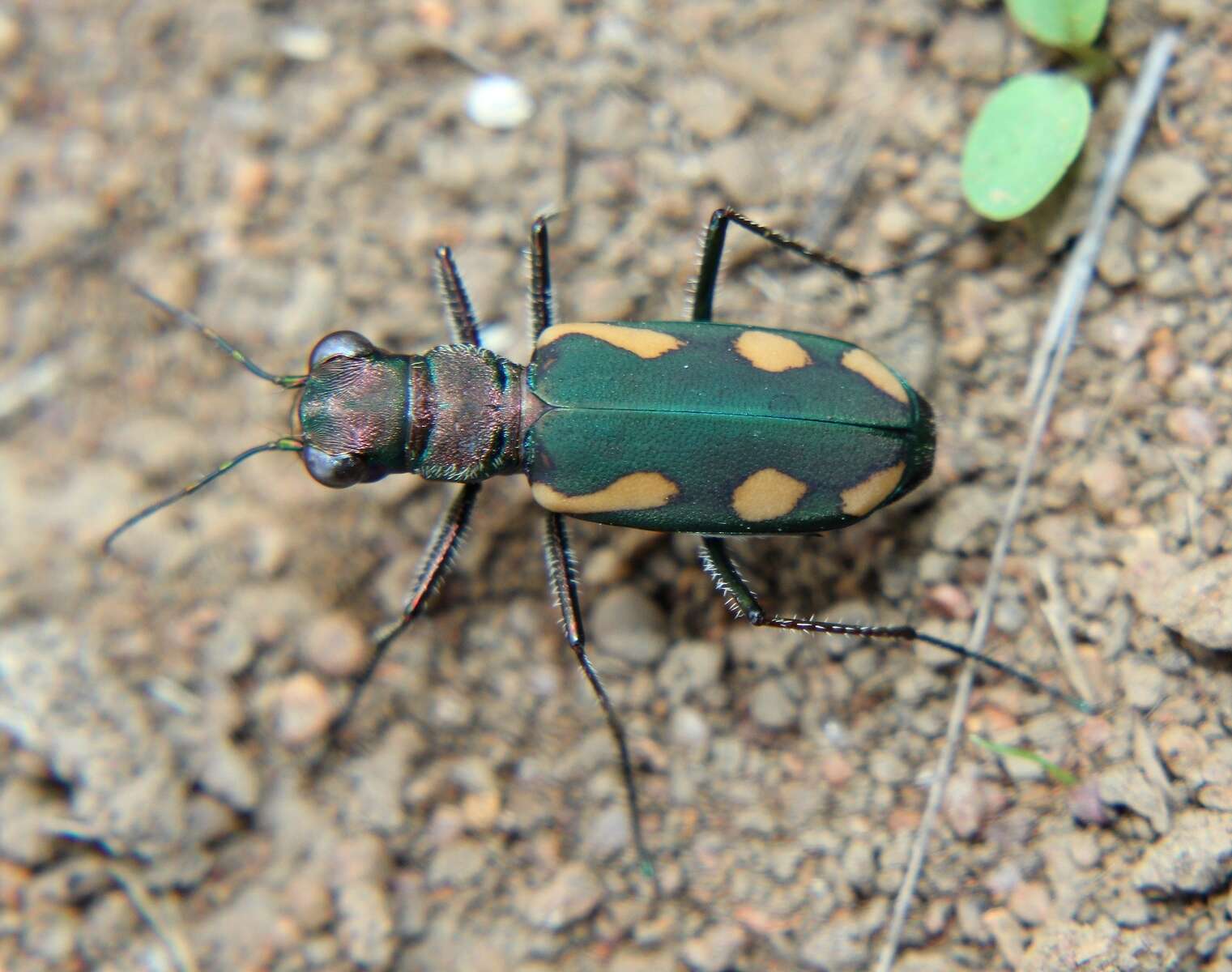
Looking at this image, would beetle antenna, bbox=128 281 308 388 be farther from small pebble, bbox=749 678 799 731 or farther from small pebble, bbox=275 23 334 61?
small pebble, bbox=749 678 799 731

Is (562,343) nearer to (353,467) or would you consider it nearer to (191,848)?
(353,467)

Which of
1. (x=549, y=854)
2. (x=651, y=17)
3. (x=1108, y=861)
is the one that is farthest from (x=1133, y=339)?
(x=549, y=854)

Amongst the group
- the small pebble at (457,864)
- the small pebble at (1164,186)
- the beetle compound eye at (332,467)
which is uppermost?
the small pebble at (1164,186)

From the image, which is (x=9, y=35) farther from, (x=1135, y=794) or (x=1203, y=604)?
(x=1135, y=794)

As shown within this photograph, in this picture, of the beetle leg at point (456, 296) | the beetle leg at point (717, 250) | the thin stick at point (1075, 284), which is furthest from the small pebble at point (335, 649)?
the thin stick at point (1075, 284)

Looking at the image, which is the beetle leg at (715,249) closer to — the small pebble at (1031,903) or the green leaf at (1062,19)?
the green leaf at (1062,19)

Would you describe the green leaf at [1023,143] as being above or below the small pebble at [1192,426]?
above

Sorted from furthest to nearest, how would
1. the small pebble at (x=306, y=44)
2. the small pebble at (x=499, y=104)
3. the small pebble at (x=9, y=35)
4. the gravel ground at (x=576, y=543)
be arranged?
1. the small pebble at (x=9, y=35)
2. the small pebble at (x=306, y=44)
3. the small pebble at (x=499, y=104)
4. the gravel ground at (x=576, y=543)
